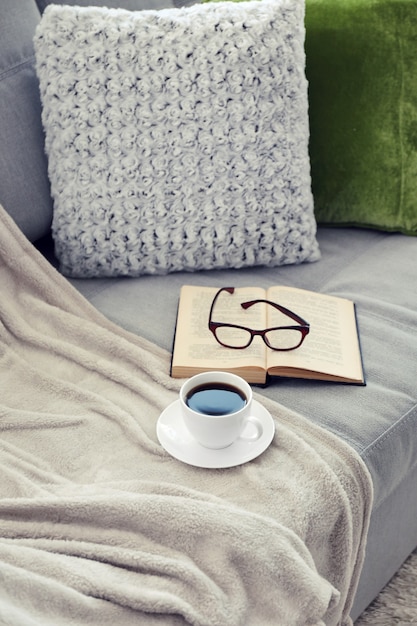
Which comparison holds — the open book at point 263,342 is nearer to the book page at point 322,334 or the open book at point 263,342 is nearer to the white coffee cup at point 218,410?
the book page at point 322,334

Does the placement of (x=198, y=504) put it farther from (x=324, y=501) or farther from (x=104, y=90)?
(x=104, y=90)

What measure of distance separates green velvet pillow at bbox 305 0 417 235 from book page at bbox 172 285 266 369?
13.8 inches

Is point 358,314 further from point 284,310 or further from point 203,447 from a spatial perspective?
point 203,447

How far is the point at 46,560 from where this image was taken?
916 mm

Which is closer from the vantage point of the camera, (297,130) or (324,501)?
(324,501)

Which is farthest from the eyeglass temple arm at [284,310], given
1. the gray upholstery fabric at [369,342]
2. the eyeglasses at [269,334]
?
the gray upholstery fabric at [369,342]

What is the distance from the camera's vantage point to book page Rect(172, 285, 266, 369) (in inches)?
49.2

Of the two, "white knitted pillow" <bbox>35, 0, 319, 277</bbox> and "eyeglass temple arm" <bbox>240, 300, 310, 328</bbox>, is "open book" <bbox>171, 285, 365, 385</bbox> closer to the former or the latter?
"eyeglass temple arm" <bbox>240, 300, 310, 328</bbox>

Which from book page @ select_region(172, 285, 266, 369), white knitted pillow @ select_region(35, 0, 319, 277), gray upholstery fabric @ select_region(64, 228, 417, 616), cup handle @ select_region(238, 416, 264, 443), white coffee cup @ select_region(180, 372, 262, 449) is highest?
white knitted pillow @ select_region(35, 0, 319, 277)

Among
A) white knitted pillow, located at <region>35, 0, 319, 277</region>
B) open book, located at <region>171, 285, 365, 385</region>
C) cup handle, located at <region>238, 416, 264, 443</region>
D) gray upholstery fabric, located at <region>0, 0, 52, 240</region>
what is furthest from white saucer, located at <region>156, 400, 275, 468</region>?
gray upholstery fabric, located at <region>0, 0, 52, 240</region>

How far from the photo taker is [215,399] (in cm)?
107

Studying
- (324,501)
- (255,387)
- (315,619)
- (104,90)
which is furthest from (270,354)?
(104,90)

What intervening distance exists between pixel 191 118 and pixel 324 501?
722 millimetres

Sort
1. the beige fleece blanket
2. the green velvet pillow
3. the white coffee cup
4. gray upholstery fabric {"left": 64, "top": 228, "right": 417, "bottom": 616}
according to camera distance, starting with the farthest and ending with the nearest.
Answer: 1. the green velvet pillow
2. gray upholstery fabric {"left": 64, "top": 228, "right": 417, "bottom": 616}
3. the white coffee cup
4. the beige fleece blanket
